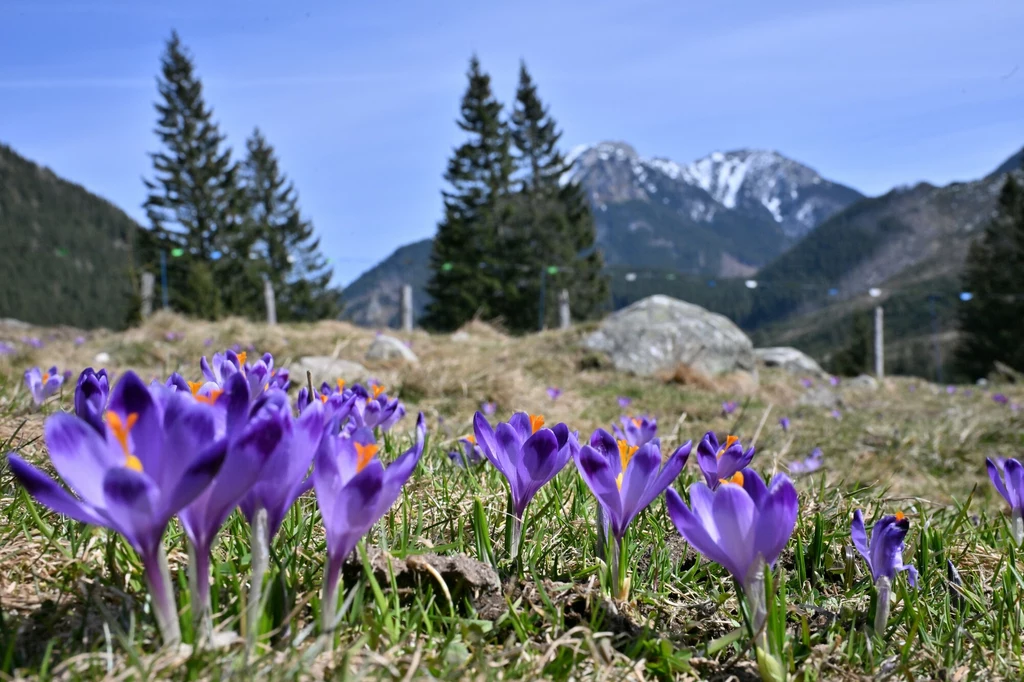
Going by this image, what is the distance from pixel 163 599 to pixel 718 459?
1.09 meters

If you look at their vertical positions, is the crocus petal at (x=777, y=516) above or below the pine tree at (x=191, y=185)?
below

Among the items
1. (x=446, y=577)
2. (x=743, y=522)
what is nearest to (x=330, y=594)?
(x=446, y=577)

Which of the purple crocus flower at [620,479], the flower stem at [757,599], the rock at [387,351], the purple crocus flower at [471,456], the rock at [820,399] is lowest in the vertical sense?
the rock at [820,399]

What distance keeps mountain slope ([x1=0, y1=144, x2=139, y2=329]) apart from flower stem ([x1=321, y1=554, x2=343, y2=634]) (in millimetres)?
97036

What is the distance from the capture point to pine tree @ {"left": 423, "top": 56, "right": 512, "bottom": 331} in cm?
3192

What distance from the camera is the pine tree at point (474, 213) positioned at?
31.9 metres

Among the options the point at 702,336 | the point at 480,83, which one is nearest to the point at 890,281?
the point at 480,83

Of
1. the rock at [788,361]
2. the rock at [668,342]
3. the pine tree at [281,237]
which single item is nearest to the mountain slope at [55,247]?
the pine tree at [281,237]

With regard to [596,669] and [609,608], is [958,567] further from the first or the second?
[596,669]

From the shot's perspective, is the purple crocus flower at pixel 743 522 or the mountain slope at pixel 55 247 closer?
the purple crocus flower at pixel 743 522

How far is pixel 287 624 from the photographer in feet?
2.84

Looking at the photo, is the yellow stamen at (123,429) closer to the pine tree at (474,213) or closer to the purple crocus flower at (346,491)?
the purple crocus flower at (346,491)

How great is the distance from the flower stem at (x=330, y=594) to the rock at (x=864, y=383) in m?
10.0

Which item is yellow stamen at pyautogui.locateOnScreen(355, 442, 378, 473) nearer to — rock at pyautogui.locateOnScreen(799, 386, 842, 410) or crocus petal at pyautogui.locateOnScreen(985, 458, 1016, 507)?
crocus petal at pyautogui.locateOnScreen(985, 458, 1016, 507)
